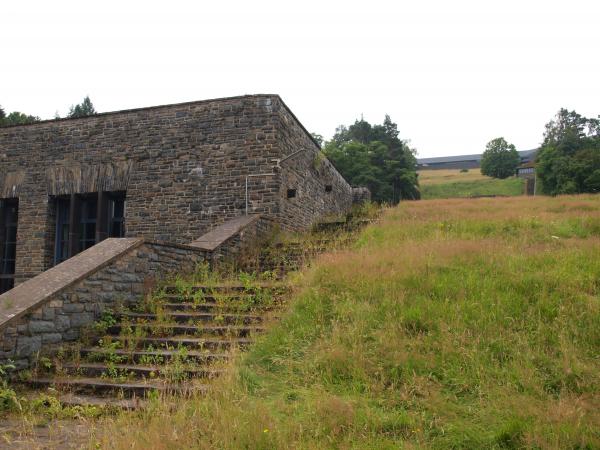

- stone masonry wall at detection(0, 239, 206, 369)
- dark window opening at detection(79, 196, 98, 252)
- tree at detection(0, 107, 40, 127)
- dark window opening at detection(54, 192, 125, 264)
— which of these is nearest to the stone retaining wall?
stone masonry wall at detection(0, 239, 206, 369)

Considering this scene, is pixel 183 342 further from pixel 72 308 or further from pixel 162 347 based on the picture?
pixel 72 308

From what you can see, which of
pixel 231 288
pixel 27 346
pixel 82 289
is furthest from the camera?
pixel 231 288

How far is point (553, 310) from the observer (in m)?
5.45

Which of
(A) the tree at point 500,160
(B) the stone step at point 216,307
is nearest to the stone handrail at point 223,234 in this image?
(B) the stone step at point 216,307

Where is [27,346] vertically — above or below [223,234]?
below

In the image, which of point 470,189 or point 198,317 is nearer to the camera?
point 198,317

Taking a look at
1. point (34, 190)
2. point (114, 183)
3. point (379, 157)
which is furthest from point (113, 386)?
point (379, 157)

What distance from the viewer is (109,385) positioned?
205 inches

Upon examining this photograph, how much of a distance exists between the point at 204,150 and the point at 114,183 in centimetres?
298

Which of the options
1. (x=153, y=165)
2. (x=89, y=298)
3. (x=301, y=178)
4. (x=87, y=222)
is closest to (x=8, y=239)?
(x=87, y=222)

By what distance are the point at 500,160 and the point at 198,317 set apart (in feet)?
213

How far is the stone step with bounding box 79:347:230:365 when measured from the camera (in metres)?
5.57

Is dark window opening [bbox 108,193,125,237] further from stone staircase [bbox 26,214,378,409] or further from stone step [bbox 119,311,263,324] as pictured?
stone step [bbox 119,311,263,324]

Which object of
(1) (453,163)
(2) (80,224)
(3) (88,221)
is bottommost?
(2) (80,224)
